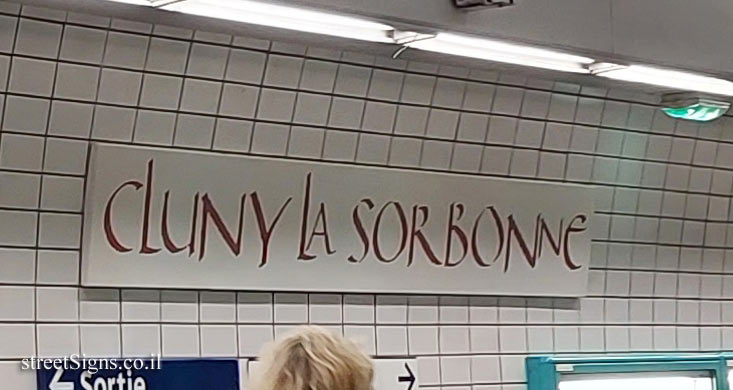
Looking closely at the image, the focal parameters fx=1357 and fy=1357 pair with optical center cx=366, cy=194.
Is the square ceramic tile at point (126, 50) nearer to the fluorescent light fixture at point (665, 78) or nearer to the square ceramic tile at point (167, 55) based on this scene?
the square ceramic tile at point (167, 55)

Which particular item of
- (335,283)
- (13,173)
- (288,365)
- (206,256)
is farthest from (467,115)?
(288,365)

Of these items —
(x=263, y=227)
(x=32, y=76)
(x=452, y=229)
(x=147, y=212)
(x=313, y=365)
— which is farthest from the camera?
(x=452, y=229)

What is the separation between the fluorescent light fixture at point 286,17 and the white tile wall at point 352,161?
0.81 m

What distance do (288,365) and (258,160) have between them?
5.25 feet

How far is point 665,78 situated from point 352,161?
3.67 feet

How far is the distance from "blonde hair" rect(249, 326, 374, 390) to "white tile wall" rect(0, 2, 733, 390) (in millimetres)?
1238

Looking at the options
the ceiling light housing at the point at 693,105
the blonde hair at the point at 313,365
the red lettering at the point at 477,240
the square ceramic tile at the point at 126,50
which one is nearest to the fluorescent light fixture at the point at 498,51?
the ceiling light housing at the point at 693,105

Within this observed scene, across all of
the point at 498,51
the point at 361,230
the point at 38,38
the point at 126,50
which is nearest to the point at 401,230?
the point at 361,230

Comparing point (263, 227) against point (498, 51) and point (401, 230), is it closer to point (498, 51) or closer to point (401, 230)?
point (401, 230)

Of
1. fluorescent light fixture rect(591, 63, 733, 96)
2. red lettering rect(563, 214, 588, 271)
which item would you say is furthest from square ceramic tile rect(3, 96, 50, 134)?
red lettering rect(563, 214, 588, 271)

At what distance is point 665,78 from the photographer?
14.3 ft

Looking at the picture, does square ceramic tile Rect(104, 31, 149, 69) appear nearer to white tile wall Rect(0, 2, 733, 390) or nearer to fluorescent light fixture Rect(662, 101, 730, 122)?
white tile wall Rect(0, 2, 733, 390)

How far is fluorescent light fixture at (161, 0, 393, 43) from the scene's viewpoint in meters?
3.15

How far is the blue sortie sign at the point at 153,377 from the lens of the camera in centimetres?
400
